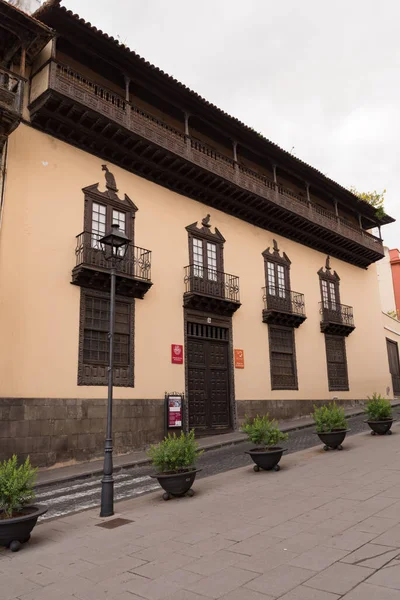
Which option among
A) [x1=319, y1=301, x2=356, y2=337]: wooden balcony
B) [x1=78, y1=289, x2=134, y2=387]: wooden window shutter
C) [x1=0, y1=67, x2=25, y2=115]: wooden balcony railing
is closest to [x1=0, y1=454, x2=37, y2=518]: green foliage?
[x1=78, y1=289, x2=134, y2=387]: wooden window shutter

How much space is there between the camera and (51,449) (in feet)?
40.2

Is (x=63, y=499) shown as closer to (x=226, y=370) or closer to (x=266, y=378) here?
(x=226, y=370)

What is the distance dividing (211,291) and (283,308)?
4.62m

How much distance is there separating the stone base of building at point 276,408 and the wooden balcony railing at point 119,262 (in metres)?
6.48

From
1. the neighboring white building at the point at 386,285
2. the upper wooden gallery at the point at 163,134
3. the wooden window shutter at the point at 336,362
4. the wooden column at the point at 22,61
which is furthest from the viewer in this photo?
the neighboring white building at the point at 386,285

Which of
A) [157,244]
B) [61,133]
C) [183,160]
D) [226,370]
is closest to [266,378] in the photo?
[226,370]

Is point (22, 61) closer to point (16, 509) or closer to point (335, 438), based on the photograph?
point (16, 509)

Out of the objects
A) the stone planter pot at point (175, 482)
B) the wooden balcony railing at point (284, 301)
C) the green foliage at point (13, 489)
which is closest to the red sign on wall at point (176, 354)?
the wooden balcony railing at point (284, 301)

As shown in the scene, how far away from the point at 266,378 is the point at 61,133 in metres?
12.1

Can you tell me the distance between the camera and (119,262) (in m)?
14.3

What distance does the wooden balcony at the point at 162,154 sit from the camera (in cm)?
1362

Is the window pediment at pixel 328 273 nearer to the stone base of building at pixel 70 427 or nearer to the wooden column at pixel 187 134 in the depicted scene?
the wooden column at pixel 187 134

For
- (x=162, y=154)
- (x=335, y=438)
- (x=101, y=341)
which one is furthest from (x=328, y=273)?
(x=101, y=341)

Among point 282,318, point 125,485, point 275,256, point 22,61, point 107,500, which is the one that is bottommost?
point 125,485
